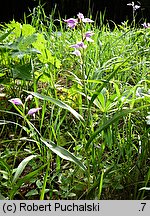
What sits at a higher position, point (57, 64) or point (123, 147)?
point (57, 64)

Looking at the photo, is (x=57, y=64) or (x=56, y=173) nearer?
(x=56, y=173)

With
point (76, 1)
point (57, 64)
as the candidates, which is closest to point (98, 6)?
point (76, 1)

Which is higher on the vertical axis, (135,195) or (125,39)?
(125,39)

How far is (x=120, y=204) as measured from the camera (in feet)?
2.55

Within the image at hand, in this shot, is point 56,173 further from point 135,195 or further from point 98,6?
point 98,6

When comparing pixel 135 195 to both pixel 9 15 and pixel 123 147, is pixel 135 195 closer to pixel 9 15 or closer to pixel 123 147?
pixel 123 147

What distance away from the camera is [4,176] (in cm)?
84

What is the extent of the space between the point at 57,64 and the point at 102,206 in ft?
2.00

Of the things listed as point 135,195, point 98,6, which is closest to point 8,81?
point 135,195

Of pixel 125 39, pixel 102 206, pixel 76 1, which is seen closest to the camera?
pixel 102 206

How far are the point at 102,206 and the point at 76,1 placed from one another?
5.34 meters

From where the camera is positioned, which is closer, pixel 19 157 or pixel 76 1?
pixel 19 157

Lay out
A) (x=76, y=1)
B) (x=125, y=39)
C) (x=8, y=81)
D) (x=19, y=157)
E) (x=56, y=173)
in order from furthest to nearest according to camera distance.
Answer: (x=76, y=1), (x=125, y=39), (x=8, y=81), (x=19, y=157), (x=56, y=173)

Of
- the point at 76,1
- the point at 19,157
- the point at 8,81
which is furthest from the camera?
the point at 76,1
